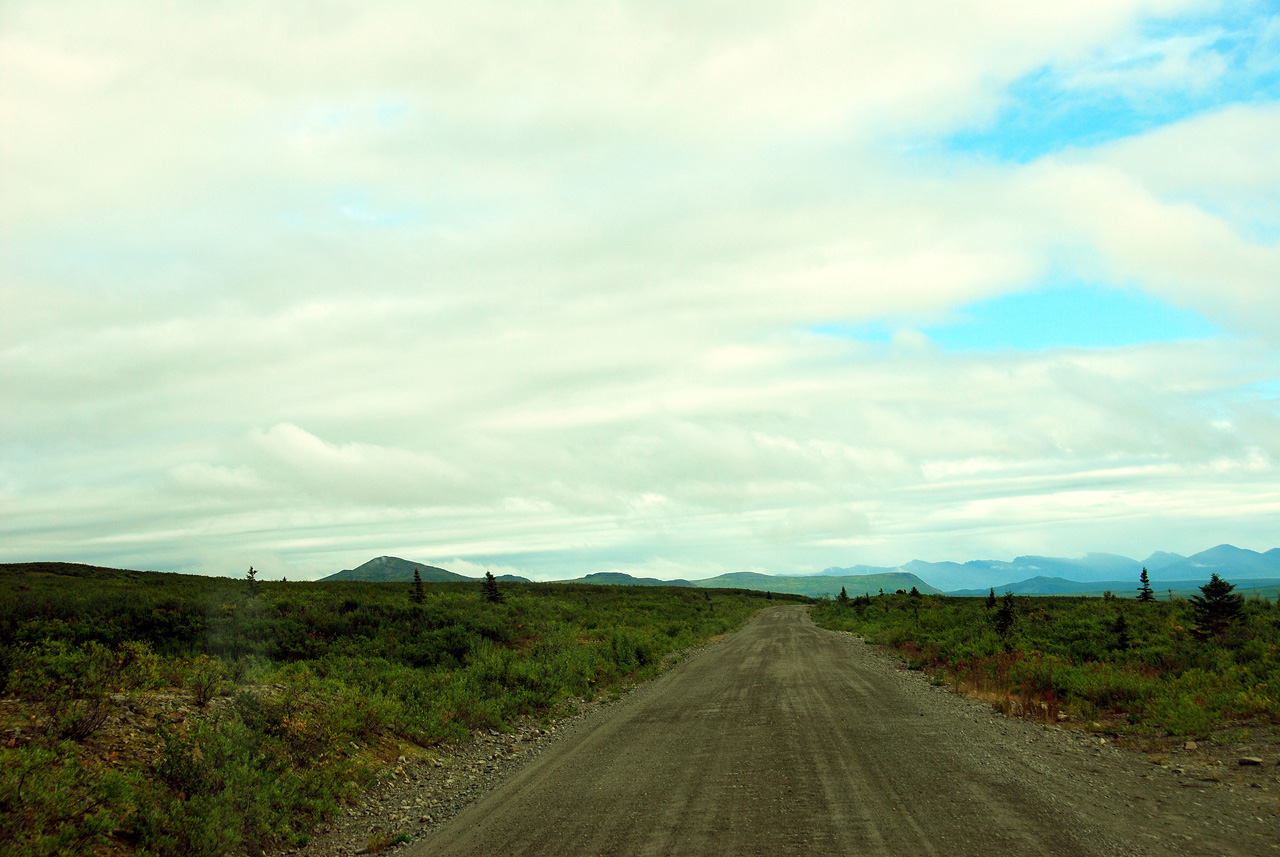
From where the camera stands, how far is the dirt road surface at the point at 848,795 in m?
7.09

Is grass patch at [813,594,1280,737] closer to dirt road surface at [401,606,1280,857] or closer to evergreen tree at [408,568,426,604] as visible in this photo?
dirt road surface at [401,606,1280,857]

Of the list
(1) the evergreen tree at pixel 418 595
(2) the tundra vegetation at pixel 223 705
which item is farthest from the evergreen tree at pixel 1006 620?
(1) the evergreen tree at pixel 418 595

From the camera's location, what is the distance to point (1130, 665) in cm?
1784

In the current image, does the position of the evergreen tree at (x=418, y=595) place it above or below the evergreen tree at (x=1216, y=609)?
below

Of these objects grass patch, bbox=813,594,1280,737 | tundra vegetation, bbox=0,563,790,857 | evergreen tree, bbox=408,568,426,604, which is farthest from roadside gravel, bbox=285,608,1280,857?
evergreen tree, bbox=408,568,426,604

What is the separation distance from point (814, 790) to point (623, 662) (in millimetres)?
16947

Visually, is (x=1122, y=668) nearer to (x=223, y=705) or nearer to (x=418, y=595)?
(x=223, y=705)

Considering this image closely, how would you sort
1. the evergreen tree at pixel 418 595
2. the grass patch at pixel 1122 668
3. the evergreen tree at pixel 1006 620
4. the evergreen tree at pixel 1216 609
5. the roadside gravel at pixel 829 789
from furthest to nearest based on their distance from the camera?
the evergreen tree at pixel 418 595
the evergreen tree at pixel 1006 620
the evergreen tree at pixel 1216 609
the grass patch at pixel 1122 668
the roadside gravel at pixel 829 789

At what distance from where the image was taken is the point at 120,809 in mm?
7594

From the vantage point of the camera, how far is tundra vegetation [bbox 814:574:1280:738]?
42.3 ft

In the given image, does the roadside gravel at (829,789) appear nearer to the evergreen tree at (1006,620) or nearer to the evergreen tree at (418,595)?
the evergreen tree at (1006,620)

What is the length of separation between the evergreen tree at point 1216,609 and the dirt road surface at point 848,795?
1107 centimetres

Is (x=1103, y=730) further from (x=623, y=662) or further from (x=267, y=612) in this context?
(x=267, y=612)

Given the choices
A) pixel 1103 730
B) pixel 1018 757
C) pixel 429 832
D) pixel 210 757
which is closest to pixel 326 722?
pixel 210 757
